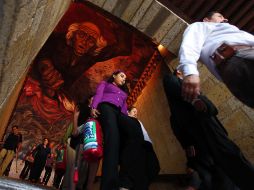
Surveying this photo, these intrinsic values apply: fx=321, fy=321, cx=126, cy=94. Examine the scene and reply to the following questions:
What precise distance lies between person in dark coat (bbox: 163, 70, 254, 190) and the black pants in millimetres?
459

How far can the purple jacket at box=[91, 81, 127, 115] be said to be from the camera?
3206 mm

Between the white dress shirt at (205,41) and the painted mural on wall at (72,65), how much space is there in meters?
5.07

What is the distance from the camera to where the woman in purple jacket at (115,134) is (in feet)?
8.35

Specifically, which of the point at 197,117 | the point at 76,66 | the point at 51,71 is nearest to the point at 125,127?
the point at 197,117

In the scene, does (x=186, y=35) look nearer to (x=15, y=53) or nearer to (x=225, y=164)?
(x=225, y=164)

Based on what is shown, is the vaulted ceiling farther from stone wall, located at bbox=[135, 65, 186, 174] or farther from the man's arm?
the man's arm

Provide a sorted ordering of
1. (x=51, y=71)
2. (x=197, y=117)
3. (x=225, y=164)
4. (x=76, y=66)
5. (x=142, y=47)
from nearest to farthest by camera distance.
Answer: (x=225, y=164), (x=197, y=117), (x=142, y=47), (x=76, y=66), (x=51, y=71)

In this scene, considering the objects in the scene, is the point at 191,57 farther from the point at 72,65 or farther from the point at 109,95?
the point at 72,65

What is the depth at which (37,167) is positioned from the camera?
8188 mm

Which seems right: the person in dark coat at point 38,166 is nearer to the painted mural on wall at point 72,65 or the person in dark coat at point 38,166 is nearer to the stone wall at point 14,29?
the painted mural on wall at point 72,65

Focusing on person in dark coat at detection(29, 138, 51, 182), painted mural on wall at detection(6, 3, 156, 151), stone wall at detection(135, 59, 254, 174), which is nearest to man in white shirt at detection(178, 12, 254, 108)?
stone wall at detection(135, 59, 254, 174)

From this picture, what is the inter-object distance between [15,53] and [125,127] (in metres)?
1.51

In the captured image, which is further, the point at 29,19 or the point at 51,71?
the point at 51,71

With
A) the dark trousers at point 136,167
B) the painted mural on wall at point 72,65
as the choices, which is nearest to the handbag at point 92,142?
the dark trousers at point 136,167
